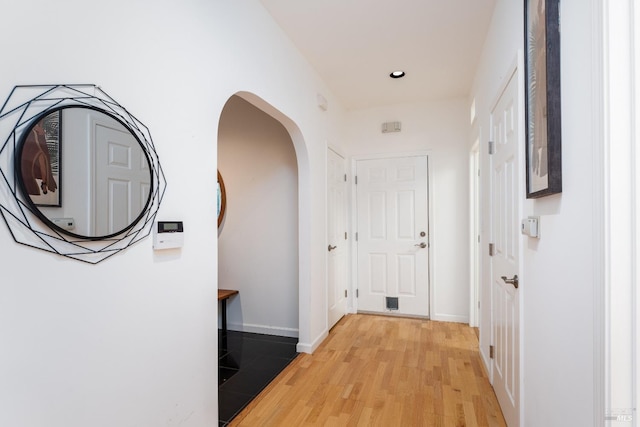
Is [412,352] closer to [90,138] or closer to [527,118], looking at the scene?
[527,118]

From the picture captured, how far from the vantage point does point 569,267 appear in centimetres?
107

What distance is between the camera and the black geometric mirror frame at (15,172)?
90cm

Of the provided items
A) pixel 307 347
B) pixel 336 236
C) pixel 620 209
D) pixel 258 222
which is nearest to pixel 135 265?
pixel 620 209

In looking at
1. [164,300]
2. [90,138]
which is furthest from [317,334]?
[90,138]

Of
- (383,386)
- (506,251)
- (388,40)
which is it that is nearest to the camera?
(506,251)

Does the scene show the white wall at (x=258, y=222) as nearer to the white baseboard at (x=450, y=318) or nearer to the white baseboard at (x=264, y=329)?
the white baseboard at (x=264, y=329)

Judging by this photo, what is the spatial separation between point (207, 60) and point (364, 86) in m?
2.24

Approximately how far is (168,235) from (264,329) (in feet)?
7.80

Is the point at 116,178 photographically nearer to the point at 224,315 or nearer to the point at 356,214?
the point at 224,315

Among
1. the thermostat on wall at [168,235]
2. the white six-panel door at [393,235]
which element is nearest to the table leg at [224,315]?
the white six-panel door at [393,235]

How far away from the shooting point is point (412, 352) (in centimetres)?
298

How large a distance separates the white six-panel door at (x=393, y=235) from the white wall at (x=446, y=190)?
0.40 feet

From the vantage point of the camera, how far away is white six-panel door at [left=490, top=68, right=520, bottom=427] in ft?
5.64

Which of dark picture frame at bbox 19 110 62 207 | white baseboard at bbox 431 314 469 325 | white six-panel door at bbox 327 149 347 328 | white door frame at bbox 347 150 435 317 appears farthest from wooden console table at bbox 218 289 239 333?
dark picture frame at bbox 19 110 62 207
